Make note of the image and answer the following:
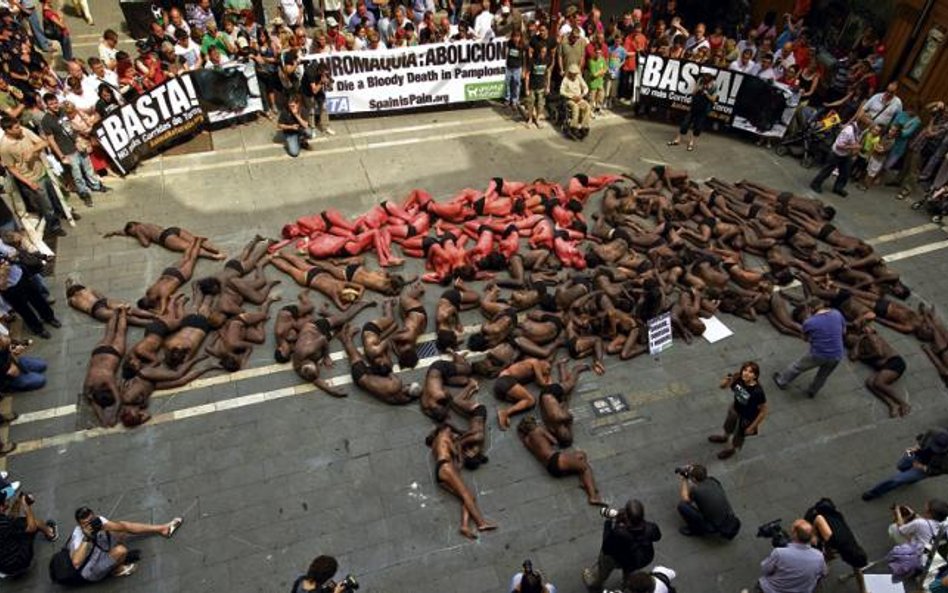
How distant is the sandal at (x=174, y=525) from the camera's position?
26.6 ft

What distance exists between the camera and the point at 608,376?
10297 millimetres

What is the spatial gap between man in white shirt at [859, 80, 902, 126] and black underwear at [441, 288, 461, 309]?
9.98 m

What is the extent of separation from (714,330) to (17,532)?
10.0m

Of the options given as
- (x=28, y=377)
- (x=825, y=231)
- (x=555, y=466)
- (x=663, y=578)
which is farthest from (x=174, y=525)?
(x=825, y=231)

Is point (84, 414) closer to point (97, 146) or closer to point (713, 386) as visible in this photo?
point (97, 146)

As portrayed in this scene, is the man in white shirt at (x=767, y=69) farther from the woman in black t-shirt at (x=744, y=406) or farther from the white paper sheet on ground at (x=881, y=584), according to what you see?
the white paper sheet on ground at (x=881, y=584)

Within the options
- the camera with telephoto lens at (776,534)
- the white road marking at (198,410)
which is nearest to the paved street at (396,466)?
the white road marking at (198,410)

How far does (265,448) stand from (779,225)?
10.0 m

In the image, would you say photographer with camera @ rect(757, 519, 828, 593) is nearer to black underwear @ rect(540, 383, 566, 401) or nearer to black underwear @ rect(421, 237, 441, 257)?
black underwear @ rect(540, 383, 566, 401)

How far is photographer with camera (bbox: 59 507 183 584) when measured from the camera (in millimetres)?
7129

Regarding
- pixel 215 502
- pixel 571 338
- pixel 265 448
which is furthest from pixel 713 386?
pixel 215 502

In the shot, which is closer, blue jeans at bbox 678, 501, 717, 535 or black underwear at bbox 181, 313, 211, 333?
blue jeans at bbox 678, 501, 717, 535

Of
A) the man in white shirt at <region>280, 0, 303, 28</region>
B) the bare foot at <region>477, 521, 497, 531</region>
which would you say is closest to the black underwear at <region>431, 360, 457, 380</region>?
the bare foot at <region>477, 521, 497, 531</region>

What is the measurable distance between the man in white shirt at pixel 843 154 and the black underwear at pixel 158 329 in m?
13.2
